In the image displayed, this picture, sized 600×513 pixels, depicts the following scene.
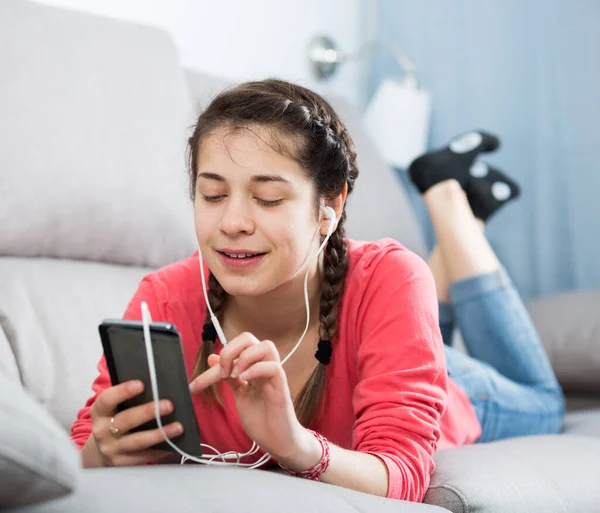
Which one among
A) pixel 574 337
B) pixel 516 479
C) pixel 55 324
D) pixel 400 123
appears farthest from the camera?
pixel 400 123

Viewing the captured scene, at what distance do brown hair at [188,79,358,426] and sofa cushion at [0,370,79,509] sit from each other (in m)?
0.45

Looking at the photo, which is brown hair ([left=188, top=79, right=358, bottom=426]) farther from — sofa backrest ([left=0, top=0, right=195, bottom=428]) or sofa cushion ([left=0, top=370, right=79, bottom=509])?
sofa cushion ([left=0, top=370, right=79, bottom=509])

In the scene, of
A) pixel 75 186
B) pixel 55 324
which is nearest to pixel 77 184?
pixel 75 186

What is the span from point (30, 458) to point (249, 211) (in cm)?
43

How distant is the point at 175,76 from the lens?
1.65 m

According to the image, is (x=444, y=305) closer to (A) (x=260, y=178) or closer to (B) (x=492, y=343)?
(B) (x=492, y=343)

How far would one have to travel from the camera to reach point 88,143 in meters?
1.41

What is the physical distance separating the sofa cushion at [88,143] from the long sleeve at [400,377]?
0.53 m

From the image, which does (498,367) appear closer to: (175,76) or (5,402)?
(175,76)

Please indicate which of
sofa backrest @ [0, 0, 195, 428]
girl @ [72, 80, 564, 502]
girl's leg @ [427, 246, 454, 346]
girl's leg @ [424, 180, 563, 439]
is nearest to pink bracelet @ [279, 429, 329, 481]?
girl @ [72, 80, 564, 502]

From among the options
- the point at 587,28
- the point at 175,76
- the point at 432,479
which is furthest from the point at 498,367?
the point at 587,28

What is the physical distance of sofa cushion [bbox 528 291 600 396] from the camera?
5.85 ft

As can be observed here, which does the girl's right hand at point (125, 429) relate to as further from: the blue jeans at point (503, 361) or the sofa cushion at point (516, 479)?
the blue jeans at point (503, 361)

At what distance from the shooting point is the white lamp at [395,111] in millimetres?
2396
